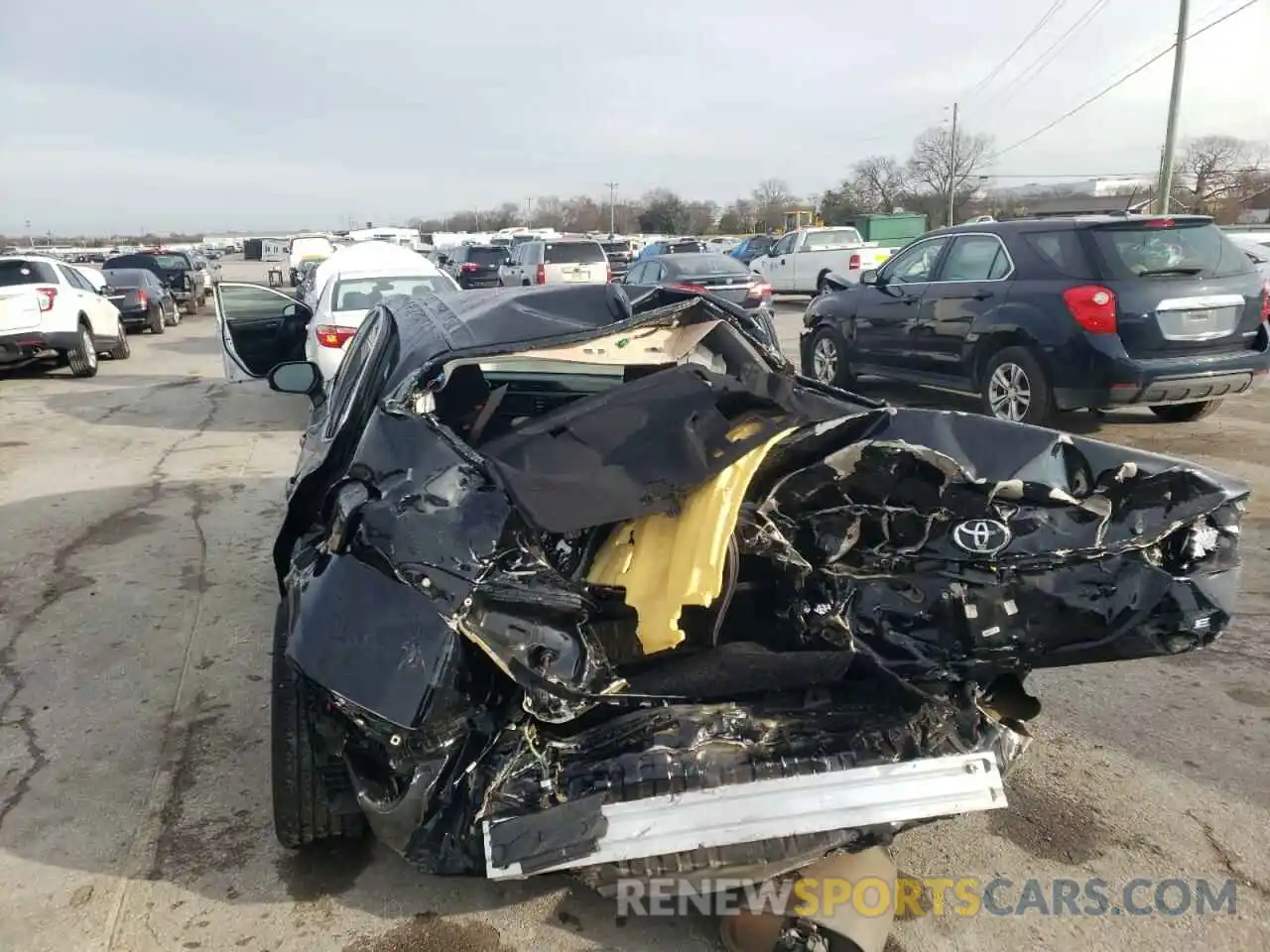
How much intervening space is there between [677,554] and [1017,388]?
5982 mm

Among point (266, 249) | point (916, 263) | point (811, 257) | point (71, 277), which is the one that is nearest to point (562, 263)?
point (811, 257)

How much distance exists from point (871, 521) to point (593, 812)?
112cm

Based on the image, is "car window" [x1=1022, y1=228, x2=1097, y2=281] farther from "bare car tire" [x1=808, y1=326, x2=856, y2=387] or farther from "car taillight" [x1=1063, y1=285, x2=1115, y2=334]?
"bare car tire" [x1=808, y1=326, x2=856, y2=387]

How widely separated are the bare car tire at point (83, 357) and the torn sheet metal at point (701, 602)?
487 inches

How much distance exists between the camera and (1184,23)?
22484 millimetres

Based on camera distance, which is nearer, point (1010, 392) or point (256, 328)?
point (256, 328)

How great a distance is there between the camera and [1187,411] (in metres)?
8.44

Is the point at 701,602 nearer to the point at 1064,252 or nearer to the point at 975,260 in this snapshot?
the point at 1064,252

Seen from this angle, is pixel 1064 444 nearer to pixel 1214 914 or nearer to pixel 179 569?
pixel 1214 914

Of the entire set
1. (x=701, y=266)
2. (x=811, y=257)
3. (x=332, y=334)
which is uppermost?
(x=811, y=257)

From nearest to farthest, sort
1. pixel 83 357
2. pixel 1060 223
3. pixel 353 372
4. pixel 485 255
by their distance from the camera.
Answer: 1. pixel 353 372
2. pixel 1060 223
3. pixel 83 357
4. pixel 485 255

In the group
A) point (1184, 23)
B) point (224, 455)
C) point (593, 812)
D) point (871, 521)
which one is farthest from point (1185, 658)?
point (1184, 23)

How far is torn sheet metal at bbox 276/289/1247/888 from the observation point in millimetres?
2178

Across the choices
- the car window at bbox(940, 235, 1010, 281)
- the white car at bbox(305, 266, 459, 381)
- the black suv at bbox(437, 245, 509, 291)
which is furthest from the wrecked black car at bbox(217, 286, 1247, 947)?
the black suv at bbox(437, 245, 509, 291)
